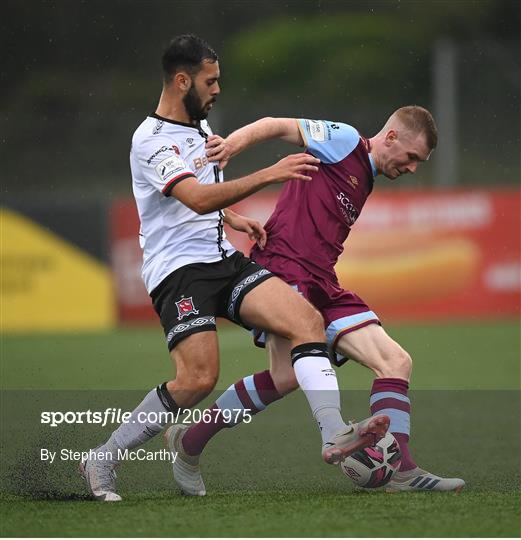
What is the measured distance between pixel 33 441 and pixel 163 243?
1757mm

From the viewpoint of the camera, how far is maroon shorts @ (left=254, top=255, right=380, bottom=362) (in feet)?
18.8

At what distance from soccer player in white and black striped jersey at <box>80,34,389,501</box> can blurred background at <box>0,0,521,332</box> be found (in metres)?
9.12

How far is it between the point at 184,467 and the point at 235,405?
39 cm

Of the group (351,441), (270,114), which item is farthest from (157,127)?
(270,114)

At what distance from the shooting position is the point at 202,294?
545 cm

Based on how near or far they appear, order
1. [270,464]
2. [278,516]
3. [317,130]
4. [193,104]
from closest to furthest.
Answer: [278,516], [193,104], [317,130], [270,464]

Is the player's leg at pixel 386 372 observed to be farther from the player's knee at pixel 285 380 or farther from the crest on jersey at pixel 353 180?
the crest on jersey at pixel 353 180

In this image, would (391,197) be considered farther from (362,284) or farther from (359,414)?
(359,414)

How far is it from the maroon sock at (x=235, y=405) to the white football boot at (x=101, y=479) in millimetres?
420

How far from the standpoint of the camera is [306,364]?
5.36 metres

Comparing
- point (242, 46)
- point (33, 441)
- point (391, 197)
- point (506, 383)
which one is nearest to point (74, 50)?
point (242, 46)

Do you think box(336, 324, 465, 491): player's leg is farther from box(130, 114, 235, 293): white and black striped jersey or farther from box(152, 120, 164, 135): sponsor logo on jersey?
box(152, 120, 164, 135): sponsor logo on jersey

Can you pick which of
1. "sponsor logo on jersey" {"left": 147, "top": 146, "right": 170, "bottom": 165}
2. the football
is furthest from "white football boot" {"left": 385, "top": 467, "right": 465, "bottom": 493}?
"sponsor logo on jersey" {"left": 147, "top": 146, "right": 170, "bottom": 165}

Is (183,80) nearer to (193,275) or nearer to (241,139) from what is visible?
(241,139)
